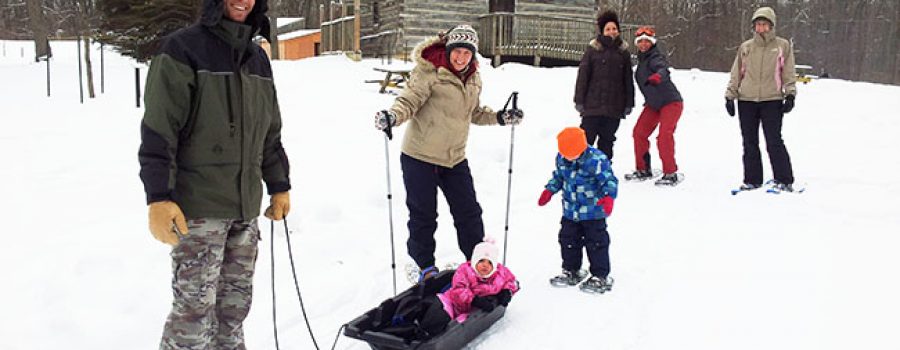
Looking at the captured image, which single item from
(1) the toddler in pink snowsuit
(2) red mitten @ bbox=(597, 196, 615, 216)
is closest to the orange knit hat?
(2) red mitten @ bbox=(597, 196, 615, 216)

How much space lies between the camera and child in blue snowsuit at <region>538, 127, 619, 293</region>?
4.25 meters

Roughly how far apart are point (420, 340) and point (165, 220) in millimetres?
1398

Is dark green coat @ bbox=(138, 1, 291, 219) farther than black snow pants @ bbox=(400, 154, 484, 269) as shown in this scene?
No

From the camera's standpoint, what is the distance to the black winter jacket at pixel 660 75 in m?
7.24

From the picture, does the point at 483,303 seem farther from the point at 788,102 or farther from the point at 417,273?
the point at 788,102

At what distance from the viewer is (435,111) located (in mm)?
4293

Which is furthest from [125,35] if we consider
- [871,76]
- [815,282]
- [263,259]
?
[871,76]

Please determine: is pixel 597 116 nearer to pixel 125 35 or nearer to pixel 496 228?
pixel 496 228

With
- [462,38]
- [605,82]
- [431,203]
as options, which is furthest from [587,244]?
[605,82]

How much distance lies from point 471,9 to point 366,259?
52.6ft

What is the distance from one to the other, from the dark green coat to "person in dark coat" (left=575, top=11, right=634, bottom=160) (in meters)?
4.80

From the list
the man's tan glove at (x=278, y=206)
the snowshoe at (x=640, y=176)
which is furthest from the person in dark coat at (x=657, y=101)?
the man's tan glove at (x=278, y=206)

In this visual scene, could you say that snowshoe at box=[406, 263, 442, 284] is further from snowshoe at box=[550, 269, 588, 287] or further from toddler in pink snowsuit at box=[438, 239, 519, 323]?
snowshoe at box=[550, 269, 588, 287]

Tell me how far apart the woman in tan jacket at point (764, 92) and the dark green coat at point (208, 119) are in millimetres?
5451
